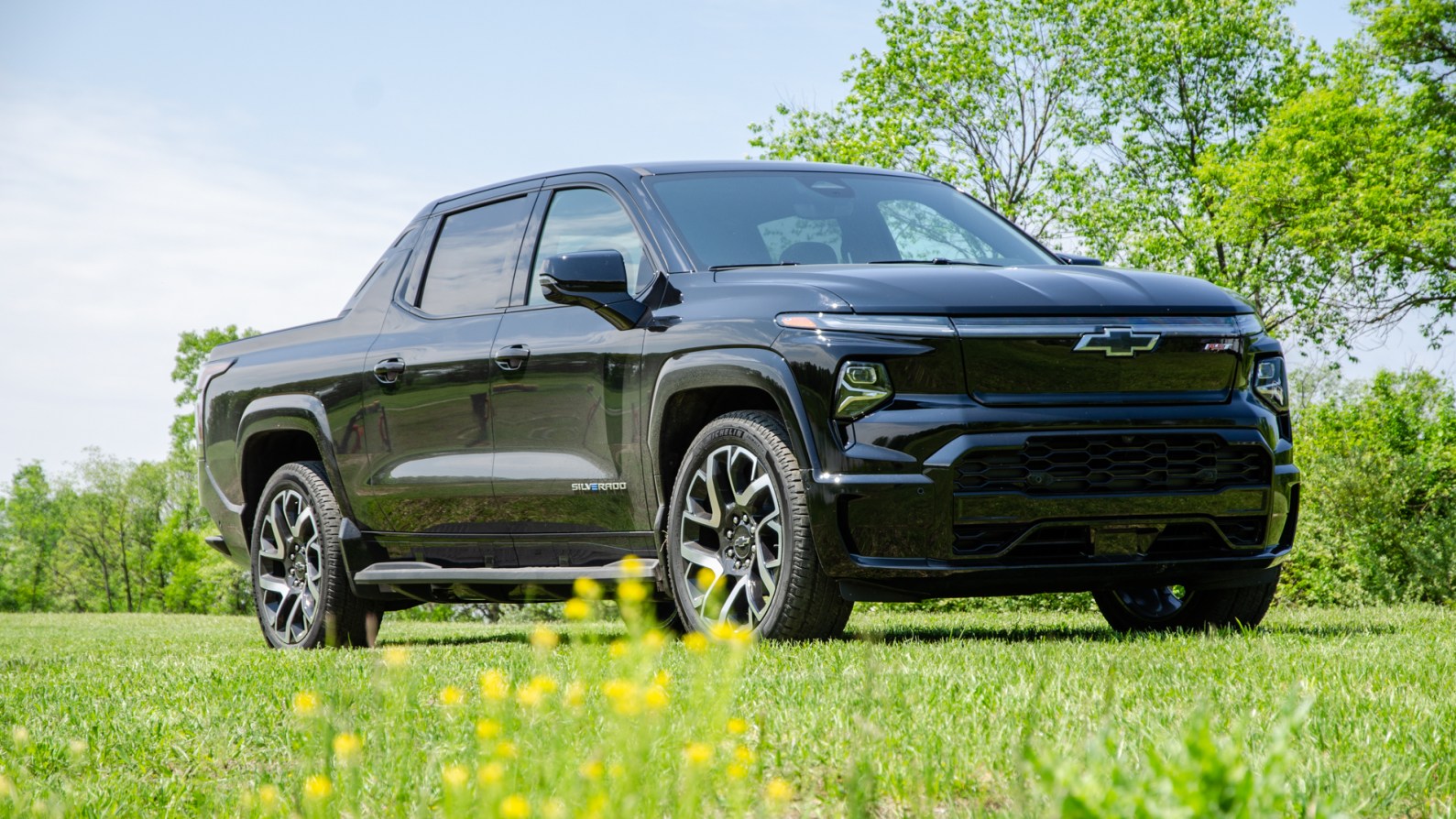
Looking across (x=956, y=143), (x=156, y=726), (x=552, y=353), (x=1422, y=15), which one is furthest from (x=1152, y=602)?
(x=956, y=143)

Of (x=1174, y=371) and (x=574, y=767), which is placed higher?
(x=1174, y=371)

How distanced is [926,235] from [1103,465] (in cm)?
187

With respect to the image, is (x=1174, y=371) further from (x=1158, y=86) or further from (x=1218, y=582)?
(x=1158, y=86)

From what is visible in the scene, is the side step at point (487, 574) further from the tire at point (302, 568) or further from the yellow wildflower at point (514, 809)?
the yellow wildflower at point (514, 809)

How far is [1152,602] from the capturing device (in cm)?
713

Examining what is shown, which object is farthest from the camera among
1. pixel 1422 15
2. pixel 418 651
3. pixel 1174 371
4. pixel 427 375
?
pixel 1422 15

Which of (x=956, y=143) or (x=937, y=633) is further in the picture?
(x=956, y=143)

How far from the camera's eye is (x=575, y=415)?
616cm

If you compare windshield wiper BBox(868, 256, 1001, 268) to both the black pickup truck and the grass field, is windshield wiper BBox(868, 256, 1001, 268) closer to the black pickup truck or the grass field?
the black pickup truck

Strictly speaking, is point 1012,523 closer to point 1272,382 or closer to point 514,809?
point 1272,382

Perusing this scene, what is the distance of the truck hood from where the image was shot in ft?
17.2

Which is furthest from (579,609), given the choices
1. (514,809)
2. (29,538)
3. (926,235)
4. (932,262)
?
(29,538)

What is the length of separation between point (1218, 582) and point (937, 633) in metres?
1.46

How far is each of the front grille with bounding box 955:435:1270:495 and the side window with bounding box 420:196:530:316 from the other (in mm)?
2561
